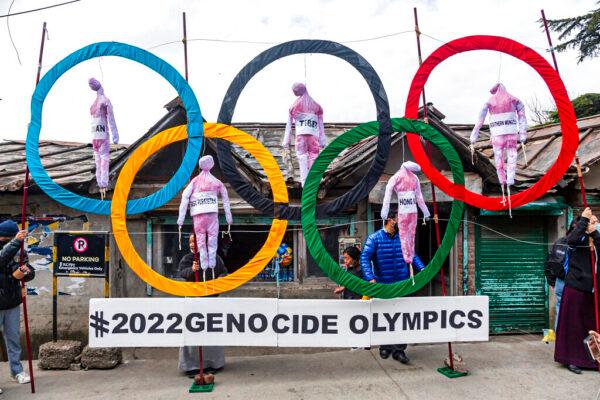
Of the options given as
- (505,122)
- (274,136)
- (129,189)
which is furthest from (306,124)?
(274,136)

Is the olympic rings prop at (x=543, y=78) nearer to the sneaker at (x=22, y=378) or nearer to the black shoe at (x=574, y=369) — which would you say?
the black shoe at (x=574, y=369)

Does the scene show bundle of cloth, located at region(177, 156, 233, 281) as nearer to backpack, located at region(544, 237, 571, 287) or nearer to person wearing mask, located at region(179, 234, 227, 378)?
person wearing mask, located at region(179, 234, 227, 378)

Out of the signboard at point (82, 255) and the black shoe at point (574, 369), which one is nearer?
the black shoe at point (574, 369)

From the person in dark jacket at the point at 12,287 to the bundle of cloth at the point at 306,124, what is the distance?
351cm

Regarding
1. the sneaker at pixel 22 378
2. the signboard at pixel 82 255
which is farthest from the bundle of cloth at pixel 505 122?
the sneaker at pixel 22 378

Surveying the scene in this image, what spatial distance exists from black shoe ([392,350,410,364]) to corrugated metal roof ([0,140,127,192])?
496 cm

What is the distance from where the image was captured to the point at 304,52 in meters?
5.10

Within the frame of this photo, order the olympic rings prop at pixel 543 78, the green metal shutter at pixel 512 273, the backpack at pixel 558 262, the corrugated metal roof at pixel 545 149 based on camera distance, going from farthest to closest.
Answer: the green metal shutter at pixel 512 273 < the corrugated metal roof at pixel 545 149 < the backpack at pixel 558 262 < the olympic rings prop at pixel 543 78

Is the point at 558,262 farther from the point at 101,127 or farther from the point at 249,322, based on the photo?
the point at 101,127

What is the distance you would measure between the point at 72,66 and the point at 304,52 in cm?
281

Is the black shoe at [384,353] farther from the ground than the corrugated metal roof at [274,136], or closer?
closer

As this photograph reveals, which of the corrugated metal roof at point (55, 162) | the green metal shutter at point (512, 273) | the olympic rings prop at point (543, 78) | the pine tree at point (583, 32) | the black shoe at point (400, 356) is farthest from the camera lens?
the pine tree at point (583, 32)

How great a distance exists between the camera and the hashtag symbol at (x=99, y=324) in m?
5.30

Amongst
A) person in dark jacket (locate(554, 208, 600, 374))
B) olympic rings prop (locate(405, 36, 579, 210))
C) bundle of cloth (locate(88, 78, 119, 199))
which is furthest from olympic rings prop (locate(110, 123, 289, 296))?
person in dark jacket (locate(554, 208, 600, 374))
